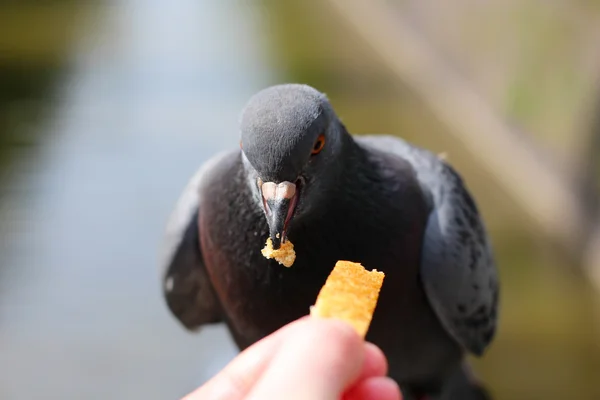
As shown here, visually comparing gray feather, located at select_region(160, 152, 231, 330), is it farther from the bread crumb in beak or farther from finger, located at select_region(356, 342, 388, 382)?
finger, located at select_region(356, 342, 388, 382)

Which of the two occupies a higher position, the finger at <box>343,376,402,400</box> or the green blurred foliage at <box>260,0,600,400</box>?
the finger at <box>343,376,402,400</box>

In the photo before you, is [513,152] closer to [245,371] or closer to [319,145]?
[319,145]

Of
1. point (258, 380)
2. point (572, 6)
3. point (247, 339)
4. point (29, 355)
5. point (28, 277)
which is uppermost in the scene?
point (572, 6)

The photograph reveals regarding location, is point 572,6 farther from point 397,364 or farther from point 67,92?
point 67,92

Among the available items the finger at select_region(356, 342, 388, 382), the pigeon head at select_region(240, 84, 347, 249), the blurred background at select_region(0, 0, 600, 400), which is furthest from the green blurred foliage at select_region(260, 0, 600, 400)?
the finger at select_region(356, 342, 388, 382)

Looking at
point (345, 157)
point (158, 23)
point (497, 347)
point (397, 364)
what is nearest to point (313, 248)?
point (345, 157)

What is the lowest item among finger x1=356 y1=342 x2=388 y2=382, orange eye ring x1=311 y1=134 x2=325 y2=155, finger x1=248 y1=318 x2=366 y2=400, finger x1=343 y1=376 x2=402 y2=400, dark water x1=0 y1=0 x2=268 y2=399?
dark water x1=0 y1=0 x2=268 y2=399
